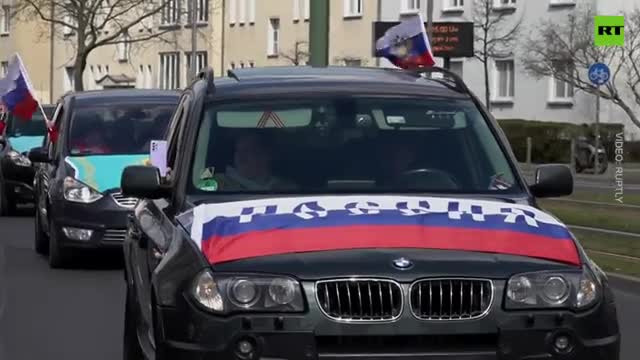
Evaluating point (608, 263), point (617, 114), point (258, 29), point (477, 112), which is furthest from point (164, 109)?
point (258, 29)

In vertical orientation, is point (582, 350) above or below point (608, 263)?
above

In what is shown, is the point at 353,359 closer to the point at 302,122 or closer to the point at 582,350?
the point at 582,350

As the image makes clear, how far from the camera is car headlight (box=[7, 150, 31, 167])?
24289 millimetres

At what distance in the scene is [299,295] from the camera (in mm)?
6164

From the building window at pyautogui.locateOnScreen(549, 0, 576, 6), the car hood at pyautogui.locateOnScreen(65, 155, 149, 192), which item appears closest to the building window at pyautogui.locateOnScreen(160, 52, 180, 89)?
the building window at pyautogui.locateOnScreen(549, 0, 576, 6)

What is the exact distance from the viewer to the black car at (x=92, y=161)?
51.0 feet

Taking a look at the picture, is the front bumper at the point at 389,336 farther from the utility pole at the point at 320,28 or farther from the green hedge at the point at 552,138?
the green hedge at the point at 552,138

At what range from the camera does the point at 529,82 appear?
53.1 metres

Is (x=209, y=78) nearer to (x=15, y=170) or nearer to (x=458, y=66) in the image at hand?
(x=15, y=170)

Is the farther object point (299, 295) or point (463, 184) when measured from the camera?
point (463, 184)

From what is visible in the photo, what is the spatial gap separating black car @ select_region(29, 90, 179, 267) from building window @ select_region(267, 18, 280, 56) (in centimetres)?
4769

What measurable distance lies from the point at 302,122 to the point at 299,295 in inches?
65.4

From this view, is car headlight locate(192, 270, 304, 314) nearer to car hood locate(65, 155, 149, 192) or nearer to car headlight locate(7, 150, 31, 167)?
car hood locate(65, 155, 149, 192)

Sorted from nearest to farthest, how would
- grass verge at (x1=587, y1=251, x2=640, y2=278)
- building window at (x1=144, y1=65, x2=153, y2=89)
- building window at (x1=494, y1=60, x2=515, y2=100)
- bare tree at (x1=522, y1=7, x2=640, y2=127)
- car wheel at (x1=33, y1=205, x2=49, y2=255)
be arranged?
1. grass verge at (x1=587, y1=251, x2=640, y2=278)
2. car wheel at (x1=33, y1=205, x2=49, y2=255)
3. bare tree at (x1=522, y1=7, x2=640, y2=127)
4. building window at (x1=494, y1=60, x2=515, y2=100)
5. building window at (x1=144, y1=65, x2=153, y2=89)
